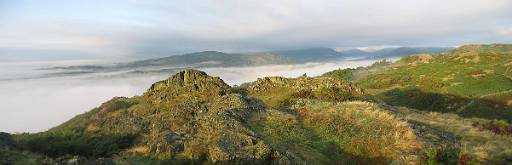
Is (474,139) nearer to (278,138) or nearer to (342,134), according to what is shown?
(342,134)

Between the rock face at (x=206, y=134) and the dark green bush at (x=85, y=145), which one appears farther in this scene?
the dark green bush at (x=85, y=145)

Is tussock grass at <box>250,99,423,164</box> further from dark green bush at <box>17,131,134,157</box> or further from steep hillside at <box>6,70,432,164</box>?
dark green bush at <box>17,131,134,157</box>

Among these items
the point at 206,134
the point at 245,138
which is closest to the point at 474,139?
the point at 245,138

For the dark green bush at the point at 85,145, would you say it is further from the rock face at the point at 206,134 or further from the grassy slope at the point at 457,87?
the grassy slope at the point at 457,87

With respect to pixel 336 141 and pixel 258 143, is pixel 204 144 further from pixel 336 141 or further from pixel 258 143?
pixel 336 141

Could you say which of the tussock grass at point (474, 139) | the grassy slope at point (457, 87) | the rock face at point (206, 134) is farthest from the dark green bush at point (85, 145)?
the grassy slope at point (457, 87)

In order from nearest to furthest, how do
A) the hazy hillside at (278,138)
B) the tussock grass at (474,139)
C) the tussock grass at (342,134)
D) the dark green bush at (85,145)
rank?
the hazy hillside at (278,138) → the tussock grass at (474,139) → the tussock grass at (342,134) → the dark green bush at (85,145)

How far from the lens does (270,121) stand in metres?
37.8

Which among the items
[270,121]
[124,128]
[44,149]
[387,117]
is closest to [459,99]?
[387,117]

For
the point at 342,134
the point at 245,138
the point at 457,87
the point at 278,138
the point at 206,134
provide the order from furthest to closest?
the point at 457,87 < the point at 342,134 < the point at 278,138 < the point at 206,134 < the point at 245,138

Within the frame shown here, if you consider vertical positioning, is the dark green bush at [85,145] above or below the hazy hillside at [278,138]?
below

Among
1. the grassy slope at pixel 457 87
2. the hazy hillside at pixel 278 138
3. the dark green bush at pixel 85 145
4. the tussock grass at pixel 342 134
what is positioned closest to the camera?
the hazy hillside at pixel 278 138

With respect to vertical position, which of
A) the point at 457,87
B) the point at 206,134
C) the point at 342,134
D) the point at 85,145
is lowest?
the point at 457,87

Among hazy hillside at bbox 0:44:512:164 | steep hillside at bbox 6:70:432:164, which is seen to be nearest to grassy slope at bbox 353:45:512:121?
hazy hillside at bbox 0:44:512:164
